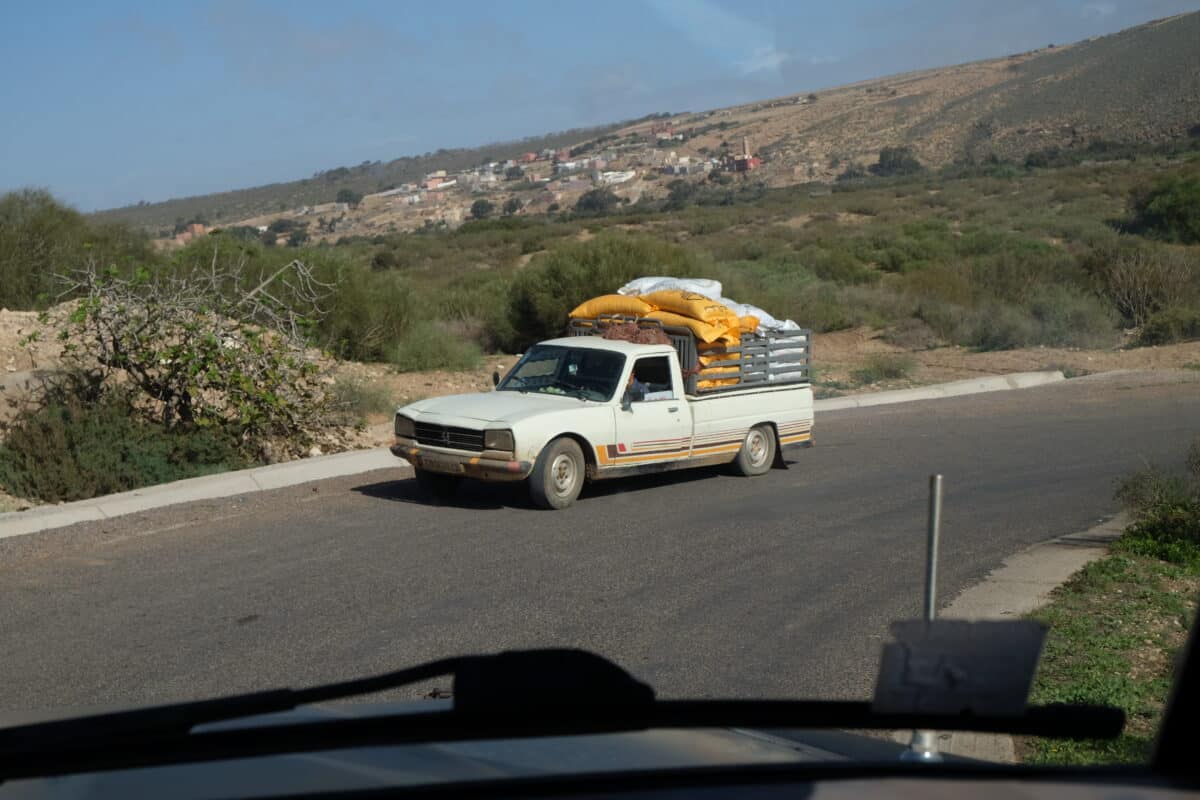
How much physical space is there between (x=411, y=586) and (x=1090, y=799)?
24.6 feet

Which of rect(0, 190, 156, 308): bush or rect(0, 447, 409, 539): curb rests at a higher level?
rect(0, 190, 156, 308): bush

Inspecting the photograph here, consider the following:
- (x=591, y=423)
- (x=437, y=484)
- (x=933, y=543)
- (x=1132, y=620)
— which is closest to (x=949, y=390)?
(x=591, y=423)

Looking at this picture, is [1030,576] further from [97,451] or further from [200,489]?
[97,451]

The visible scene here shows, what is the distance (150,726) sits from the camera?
98.0 inches

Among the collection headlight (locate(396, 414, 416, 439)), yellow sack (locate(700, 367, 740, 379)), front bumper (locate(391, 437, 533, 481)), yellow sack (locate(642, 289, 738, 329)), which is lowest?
front bumper (locate(391, 437, 533, 481))

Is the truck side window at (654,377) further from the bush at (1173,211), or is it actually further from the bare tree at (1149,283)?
the bush at (1173,211)

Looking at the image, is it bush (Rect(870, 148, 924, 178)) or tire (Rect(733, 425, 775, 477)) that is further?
bush (Rect(870, 148, 924, 178))

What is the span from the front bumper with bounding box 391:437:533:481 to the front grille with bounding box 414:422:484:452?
0.20 feet

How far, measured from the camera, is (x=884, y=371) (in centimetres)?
2398

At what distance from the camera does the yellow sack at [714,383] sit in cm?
1357

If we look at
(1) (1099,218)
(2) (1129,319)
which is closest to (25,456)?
(2) (1129,319)

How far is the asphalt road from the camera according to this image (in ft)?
22.9

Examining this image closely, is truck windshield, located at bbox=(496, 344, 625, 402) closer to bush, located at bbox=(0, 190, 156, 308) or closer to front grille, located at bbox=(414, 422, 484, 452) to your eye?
front grille, located at bbox=(414, 422, 484, 452)

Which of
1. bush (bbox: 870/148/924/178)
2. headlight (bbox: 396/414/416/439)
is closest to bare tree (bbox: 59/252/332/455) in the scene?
headlight (bbox: 396/414/416/439)
